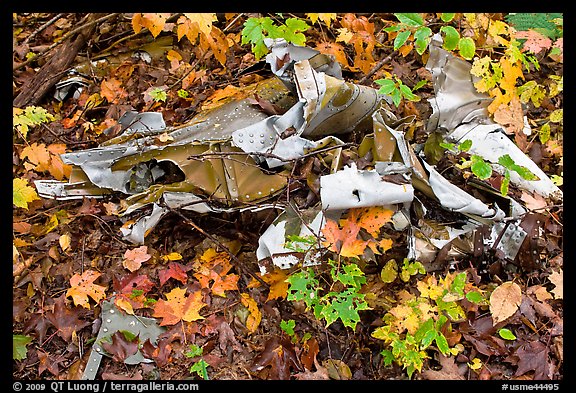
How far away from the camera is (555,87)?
14.0ft

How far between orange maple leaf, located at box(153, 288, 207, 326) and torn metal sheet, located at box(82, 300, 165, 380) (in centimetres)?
7

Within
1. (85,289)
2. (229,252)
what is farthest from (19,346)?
(229,252)

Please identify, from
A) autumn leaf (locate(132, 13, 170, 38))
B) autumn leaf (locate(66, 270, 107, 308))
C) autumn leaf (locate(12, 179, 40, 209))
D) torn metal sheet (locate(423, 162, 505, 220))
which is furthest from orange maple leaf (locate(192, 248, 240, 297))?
autumn leaf (locate(132, 13, 170, 38))

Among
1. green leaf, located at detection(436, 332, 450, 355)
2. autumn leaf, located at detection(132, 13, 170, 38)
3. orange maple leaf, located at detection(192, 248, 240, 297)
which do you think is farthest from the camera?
autumn leaf, located at detection(132, 13, 170, 38)

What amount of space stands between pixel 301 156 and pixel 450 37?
1.26m

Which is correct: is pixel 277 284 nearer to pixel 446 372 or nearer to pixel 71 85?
pixel 446 372

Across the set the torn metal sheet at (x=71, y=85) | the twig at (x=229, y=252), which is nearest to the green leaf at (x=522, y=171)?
the twig at (x=229, y=252)

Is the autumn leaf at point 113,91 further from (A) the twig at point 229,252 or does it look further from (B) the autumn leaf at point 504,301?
(B) the autumn leaf at point 504,301

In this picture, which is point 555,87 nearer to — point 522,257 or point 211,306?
point 522,257

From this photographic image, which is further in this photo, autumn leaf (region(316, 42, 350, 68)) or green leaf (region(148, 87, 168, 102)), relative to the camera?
green leaf (region(148, 87, 168, 102))

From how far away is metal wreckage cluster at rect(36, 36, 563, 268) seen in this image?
→ 10.4 ft

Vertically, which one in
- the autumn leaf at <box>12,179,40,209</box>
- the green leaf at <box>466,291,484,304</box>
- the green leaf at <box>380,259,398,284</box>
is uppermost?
the autumn leaf at <box>12,179,40,209</box>

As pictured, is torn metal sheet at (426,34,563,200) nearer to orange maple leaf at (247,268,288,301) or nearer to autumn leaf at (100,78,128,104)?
orange maple leaf at (247,268,288,301)

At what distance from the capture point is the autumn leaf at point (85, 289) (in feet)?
11.2
